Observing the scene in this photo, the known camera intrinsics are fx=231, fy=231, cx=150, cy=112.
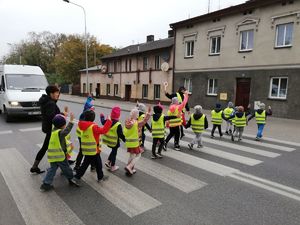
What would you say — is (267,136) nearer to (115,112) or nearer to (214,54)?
(115,112)

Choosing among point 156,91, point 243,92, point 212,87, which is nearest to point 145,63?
point 156,91

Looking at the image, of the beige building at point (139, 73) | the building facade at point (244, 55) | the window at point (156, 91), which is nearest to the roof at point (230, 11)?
the building facade at point (244, 55)

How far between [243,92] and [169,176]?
13.9 m

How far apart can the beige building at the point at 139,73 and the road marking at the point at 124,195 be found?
18.7m

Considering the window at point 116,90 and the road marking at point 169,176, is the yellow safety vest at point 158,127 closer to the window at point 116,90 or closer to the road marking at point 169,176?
the road marking at point 169,176

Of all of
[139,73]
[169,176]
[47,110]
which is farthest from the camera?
[139,73]

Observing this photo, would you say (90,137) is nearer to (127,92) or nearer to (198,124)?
(198,124)

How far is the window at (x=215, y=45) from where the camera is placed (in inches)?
727

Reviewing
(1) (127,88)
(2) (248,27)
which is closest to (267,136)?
(2) (248,27)

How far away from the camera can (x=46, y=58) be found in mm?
64125

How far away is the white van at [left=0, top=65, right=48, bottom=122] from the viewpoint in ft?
36.3

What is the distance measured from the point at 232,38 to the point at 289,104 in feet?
20.9

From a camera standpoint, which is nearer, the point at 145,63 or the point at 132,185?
the point at 132,185

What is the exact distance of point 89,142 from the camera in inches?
175
